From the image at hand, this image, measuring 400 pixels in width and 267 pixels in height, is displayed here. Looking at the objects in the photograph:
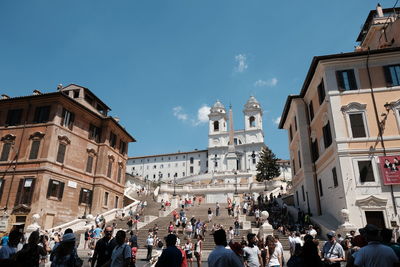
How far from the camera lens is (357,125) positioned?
65.3ft

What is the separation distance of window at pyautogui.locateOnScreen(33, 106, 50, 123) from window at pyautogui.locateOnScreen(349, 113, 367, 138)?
2610 centimetres

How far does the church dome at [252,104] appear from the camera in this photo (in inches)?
3819

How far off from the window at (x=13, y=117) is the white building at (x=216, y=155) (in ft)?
203

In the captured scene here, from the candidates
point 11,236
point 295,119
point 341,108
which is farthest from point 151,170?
point 11,236

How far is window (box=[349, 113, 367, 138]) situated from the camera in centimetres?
1970

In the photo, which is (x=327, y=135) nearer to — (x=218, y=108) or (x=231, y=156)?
(x=231, y=156)

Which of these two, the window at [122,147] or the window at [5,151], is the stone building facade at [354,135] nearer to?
the window at [122,147]

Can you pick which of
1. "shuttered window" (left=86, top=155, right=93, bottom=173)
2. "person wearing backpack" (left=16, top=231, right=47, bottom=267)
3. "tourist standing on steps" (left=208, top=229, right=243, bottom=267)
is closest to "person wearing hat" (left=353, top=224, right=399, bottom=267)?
"tourist standing on steps" (left=208, top=229, right=243, bottom=267)

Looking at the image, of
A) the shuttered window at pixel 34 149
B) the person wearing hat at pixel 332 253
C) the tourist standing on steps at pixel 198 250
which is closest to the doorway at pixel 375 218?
the tourist standing on steps at pixel 198 250

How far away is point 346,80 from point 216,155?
2896 inches

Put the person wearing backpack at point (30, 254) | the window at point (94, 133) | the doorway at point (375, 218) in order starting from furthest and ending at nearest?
the window at point (94, 133), the doorway at point (375, 218), the person wearing backpack at point (30, 254)

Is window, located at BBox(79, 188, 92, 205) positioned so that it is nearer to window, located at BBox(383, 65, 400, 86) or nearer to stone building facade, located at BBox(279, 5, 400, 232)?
stone building facade, located at BBox(279, 5, 400, 232)

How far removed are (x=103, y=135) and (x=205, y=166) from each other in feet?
220

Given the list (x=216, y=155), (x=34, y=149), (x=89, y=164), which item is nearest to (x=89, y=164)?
(x=89, y=164)
